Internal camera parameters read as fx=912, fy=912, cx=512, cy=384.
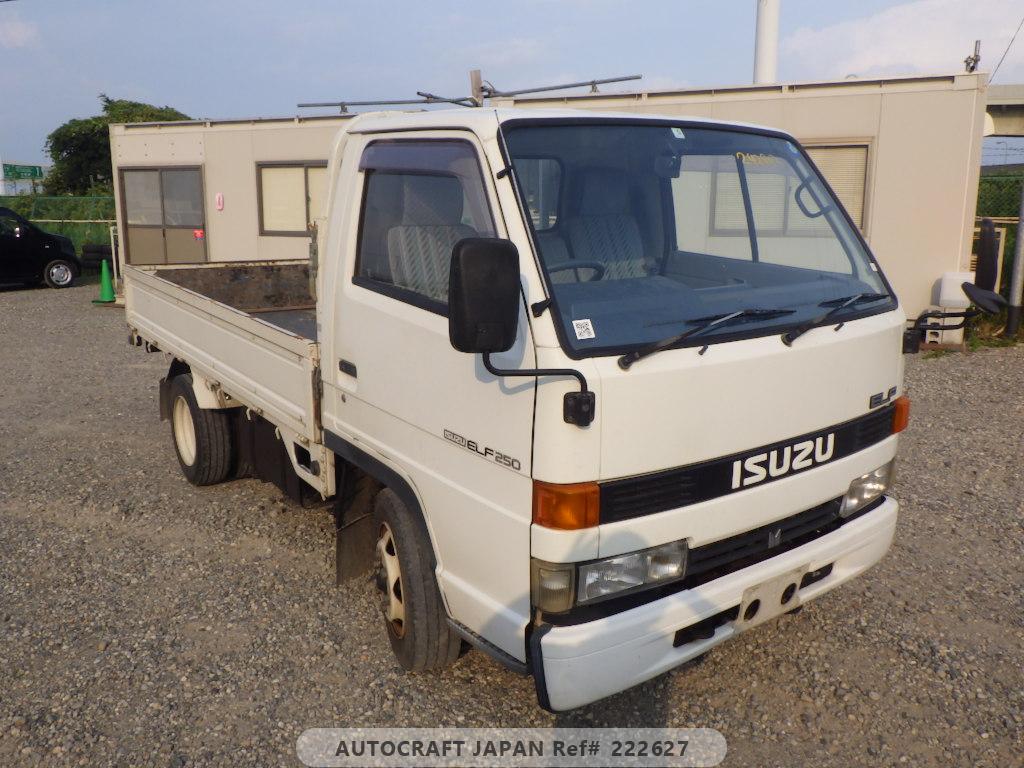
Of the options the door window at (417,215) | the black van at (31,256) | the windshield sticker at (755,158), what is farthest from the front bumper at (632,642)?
the black van at (31,256)

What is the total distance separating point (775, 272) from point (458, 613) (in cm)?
178

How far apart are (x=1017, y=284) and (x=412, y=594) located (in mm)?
10145

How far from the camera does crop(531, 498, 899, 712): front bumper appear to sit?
2740mm

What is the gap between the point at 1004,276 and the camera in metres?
12.2

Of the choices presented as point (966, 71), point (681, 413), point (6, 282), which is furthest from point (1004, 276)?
point (6, 282)

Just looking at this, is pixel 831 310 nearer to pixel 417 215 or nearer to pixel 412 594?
pixel 417 215

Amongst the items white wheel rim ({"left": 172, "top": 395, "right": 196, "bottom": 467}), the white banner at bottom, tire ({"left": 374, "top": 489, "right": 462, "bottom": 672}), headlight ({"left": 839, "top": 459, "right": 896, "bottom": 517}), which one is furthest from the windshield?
white wheel rim ({"left": 172, "top": 395, "right": 196, "bottom": 467})

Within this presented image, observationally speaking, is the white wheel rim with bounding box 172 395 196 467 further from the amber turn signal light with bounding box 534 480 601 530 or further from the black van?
the black van

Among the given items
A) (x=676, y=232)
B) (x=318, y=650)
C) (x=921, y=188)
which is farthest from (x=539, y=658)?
(x=921, y=188)

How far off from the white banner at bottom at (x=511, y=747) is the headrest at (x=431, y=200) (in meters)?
1.86

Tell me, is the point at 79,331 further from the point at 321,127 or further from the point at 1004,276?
the point at 1004,276

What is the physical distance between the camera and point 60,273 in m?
19.0

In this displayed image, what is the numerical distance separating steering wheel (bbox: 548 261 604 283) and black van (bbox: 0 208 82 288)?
721 inches

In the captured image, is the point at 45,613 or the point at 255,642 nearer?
the point at 255,642
